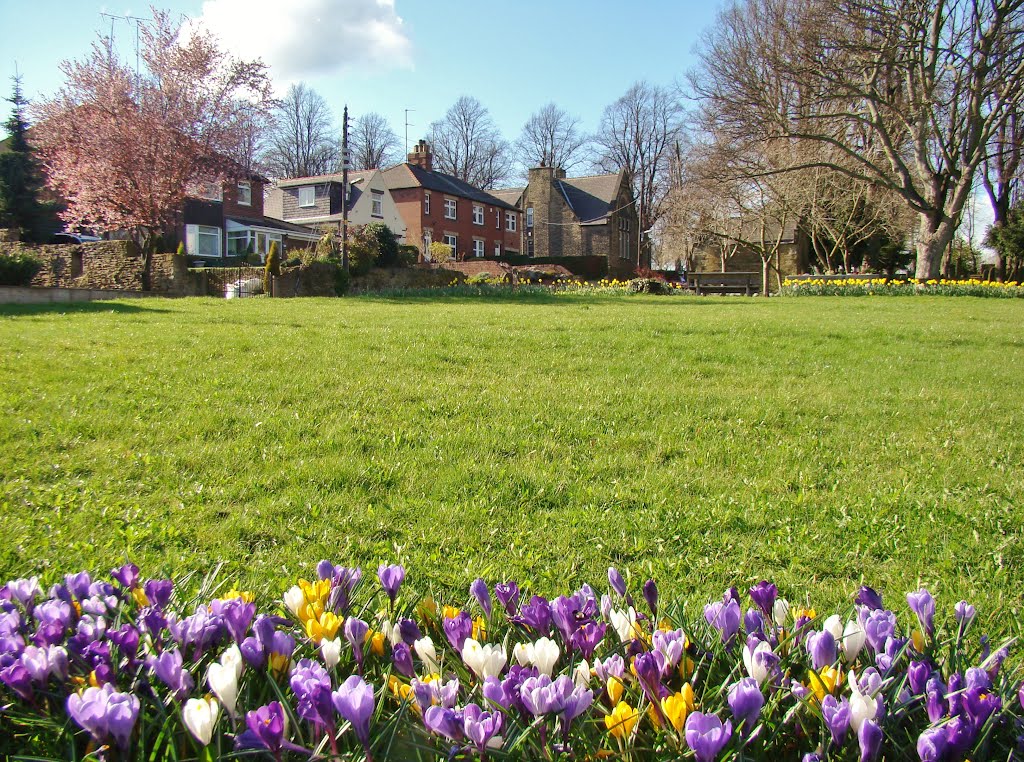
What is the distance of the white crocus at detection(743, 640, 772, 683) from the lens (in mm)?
1544

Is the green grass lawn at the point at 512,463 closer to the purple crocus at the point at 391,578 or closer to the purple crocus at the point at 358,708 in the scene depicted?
the purple crocus at the point at 391,578

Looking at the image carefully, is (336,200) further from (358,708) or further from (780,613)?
(358,708)

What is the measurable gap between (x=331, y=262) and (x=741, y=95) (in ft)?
42.9

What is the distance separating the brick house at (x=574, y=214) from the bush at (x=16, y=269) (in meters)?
43.0

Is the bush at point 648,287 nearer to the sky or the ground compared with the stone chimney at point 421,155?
nearer to the ground

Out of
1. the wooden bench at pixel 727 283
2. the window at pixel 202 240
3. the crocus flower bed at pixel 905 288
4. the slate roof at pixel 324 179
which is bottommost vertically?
the crocus flower bed at pixel 905 288

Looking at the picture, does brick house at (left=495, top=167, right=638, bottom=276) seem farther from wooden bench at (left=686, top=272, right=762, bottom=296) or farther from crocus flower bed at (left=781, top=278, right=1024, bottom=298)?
crocus flower bed at (left=781, top=278, right=1024, bottom=298)

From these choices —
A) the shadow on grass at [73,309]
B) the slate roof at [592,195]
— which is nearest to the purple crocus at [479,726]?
the shadow on grass at [73,309]

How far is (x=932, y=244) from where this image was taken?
2423 cm

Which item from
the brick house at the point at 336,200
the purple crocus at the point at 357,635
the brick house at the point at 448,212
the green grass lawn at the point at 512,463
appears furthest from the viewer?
the brick house at the point at 448,212

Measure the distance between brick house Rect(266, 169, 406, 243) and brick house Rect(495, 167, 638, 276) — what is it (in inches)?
593

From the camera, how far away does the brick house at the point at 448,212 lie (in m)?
48.5

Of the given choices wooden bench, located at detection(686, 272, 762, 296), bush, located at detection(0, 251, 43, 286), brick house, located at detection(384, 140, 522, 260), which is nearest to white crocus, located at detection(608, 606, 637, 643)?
bush, located at detection(0, 251, 43, 286)

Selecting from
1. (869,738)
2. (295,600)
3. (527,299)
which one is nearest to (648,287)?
(527,299)
